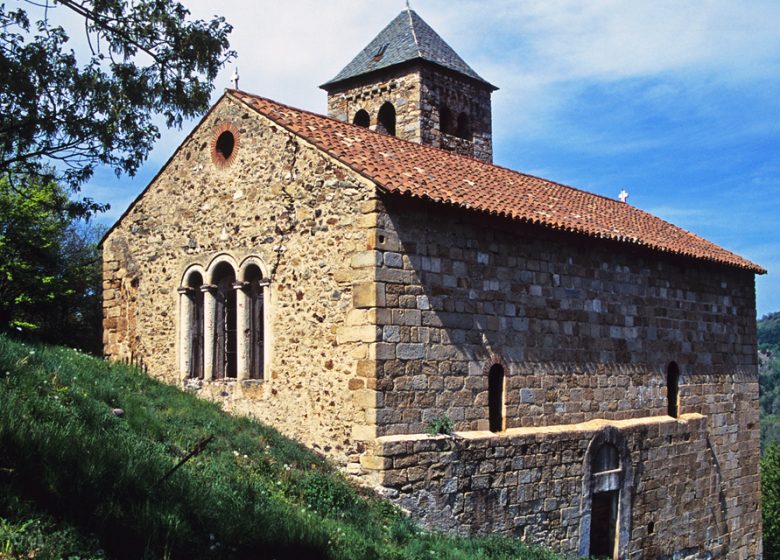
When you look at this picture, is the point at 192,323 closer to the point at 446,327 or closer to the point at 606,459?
the point at 446,327

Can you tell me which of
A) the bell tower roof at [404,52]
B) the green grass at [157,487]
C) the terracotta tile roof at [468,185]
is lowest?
the green grass at [157,487]

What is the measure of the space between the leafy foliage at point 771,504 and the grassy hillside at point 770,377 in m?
49.4

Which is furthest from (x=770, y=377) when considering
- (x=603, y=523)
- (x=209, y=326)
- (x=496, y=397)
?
(x=209, y=326)

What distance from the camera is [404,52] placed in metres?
21.5

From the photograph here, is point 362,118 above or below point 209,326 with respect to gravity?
above

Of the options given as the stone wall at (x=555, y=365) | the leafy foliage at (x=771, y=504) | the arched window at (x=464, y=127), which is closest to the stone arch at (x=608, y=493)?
the stone wall at (x=555, y=365)

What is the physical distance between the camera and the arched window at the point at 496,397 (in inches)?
517

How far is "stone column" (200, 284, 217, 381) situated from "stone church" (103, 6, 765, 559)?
0.04 m

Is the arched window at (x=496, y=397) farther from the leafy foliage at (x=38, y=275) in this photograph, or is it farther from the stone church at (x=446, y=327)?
the leafy foliage at (x=38, y=275)

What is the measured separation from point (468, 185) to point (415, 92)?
7.42 metres

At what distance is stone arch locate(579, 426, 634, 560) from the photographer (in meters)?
14.1

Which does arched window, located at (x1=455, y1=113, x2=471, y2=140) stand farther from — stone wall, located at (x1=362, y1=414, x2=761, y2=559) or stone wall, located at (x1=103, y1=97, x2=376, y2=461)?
stone wall, located at (x1=362, y1=414, x2=761, y2=559)

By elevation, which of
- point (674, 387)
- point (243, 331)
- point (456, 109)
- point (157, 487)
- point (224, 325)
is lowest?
point (157, 487)

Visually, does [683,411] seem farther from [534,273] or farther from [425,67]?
[425,67]
